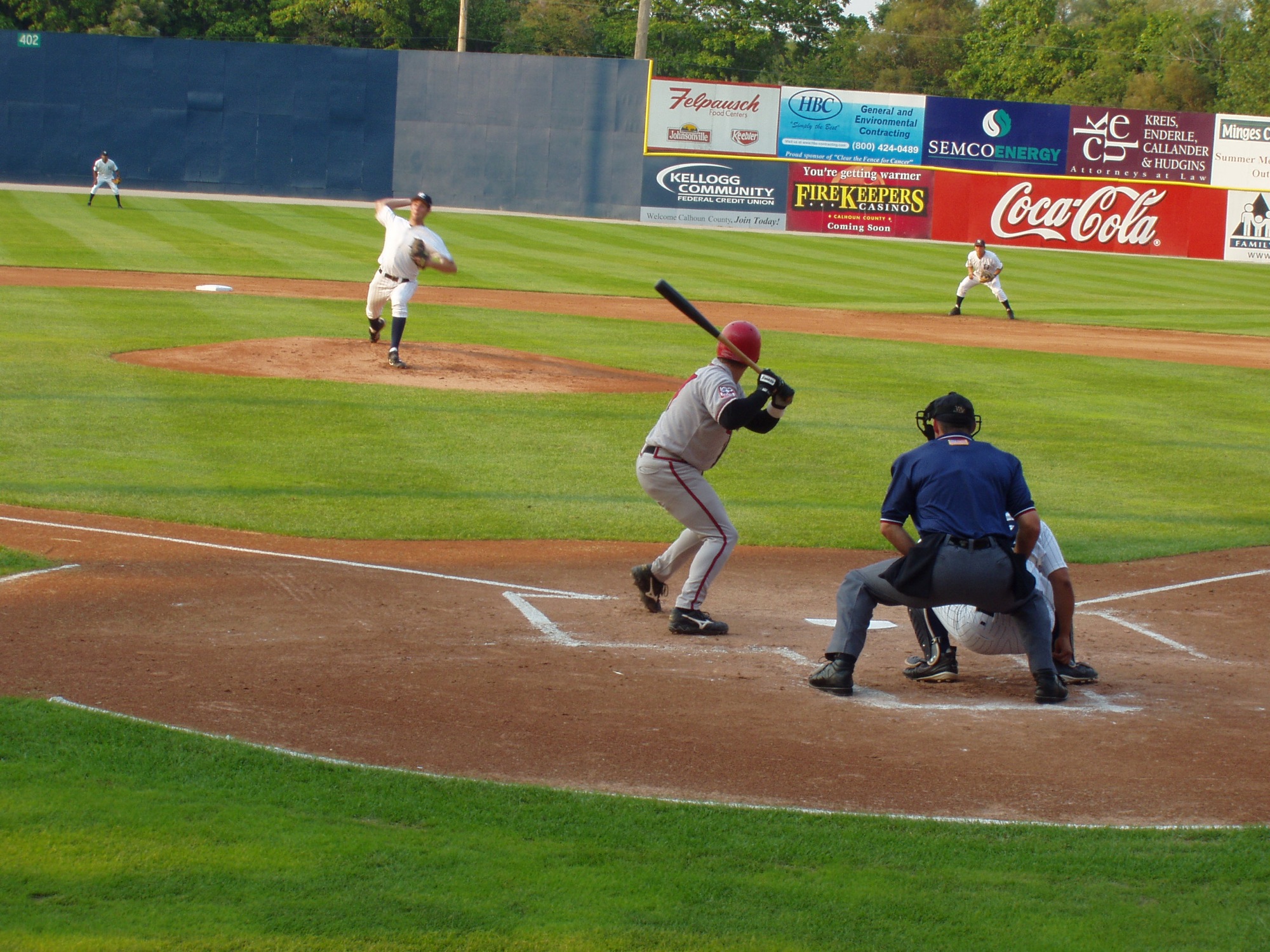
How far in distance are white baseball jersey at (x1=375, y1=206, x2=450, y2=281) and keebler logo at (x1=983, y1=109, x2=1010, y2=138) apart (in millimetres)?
30527

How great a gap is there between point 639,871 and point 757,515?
6647 millimetres

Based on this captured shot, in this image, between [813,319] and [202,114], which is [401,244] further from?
[202,114]

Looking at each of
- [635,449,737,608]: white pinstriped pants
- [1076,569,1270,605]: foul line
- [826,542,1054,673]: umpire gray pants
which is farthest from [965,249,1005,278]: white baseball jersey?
[826,542,1054,673]: umpire gray pants

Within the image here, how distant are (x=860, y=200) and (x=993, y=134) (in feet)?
15.1

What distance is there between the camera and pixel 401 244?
16047 millimetres

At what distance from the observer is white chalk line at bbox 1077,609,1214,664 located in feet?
24.2

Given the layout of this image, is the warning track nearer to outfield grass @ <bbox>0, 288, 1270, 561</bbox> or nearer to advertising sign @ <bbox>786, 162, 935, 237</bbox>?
outfield grass @ <bbox>0, 288, 1270, 561</bbox>

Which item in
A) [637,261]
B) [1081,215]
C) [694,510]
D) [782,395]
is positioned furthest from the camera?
[1081,215]

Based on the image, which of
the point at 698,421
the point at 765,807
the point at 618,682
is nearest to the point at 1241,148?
the point at 698,421

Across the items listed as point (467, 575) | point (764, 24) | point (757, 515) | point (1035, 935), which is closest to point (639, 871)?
point (1035, 935)

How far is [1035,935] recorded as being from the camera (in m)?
3.85

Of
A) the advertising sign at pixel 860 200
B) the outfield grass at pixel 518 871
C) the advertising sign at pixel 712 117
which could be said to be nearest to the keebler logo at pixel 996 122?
the advertising sign at pixel 860 200

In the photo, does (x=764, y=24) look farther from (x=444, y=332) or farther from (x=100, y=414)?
(x=100, y=414)

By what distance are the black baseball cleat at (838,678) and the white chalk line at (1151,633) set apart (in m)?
2.26
